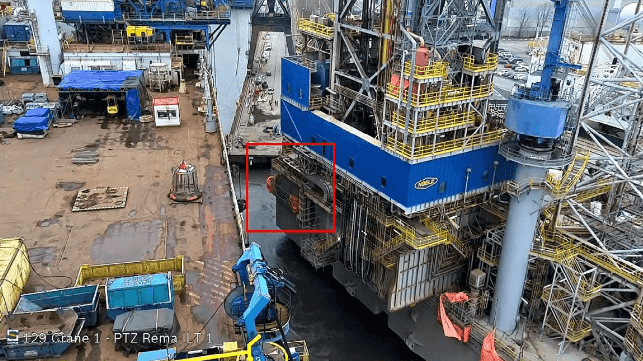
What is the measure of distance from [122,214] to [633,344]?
83.9 ft

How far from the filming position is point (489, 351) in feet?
88.0

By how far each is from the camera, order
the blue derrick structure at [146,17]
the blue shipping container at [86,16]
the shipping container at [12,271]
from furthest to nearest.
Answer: the blue derrick structure at [146,17]
the blue shipping container at [86,16]
the shipping container at [12,271]

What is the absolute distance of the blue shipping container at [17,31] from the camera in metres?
54.4

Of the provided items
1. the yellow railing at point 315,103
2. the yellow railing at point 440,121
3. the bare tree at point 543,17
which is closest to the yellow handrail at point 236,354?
the yellow railing at point 440,121

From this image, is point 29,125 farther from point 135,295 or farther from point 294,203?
point 135,295

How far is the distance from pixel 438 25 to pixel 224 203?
1465 cm

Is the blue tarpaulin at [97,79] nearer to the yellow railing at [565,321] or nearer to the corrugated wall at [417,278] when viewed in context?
the corrugated wall at [417,278]

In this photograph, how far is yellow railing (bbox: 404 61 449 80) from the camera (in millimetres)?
25078

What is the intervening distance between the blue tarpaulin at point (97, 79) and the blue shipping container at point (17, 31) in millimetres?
14993

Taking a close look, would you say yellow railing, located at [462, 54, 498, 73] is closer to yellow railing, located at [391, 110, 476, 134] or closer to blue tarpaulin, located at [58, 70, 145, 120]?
yellow railing, located at [391, 110, 476, 134]

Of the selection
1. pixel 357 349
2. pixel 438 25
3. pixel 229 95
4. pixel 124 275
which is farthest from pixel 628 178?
pixel 229 95

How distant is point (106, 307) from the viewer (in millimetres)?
21328

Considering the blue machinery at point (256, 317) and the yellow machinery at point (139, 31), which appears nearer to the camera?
the blue machinery at point (256, 317)

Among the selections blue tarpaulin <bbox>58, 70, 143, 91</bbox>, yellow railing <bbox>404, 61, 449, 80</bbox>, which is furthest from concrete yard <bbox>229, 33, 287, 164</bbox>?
yellow railing <bbox>404, 61, 449, 80</bbox>
